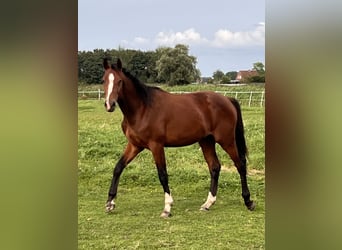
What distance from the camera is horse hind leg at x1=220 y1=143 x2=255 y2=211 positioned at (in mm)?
1692

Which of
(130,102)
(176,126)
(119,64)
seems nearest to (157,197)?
(176,126)

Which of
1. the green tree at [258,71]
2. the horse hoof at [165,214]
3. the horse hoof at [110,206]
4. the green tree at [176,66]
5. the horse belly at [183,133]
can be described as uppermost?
the green tree at [176,66]

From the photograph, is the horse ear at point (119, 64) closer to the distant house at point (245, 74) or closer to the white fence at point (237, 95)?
the white fence at point (237, 95)

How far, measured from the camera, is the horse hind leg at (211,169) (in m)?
1.87

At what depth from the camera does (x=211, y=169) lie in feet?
6.23

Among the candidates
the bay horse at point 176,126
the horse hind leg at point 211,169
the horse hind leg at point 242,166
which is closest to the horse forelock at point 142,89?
the bay horse at point 176,126

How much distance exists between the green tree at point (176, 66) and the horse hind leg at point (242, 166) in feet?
2.00

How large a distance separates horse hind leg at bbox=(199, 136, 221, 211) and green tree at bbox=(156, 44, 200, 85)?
600mm

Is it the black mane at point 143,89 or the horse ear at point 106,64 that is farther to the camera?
the black mane at point 143,89

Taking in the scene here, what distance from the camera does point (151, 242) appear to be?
126 centimetres
